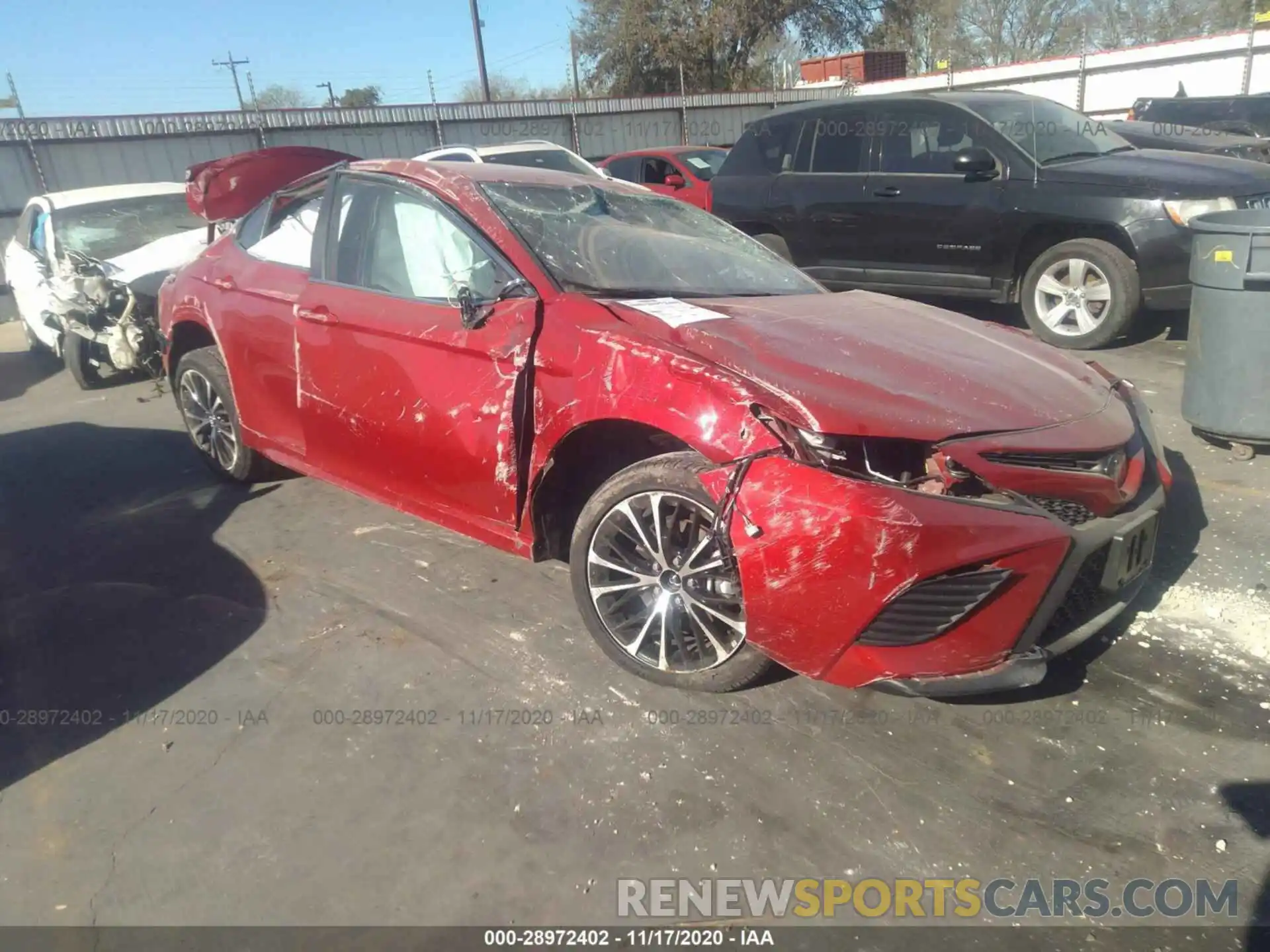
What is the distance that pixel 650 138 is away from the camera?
865 inches

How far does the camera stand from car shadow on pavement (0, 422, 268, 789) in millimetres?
3082

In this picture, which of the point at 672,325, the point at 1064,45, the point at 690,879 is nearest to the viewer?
the point at 690,879

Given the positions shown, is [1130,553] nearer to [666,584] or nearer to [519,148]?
[666,584]

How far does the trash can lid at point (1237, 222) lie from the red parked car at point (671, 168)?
7.77 m

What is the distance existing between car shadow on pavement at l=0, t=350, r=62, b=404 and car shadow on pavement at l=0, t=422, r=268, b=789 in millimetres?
2845

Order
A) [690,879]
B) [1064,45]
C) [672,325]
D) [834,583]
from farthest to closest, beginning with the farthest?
[1064,45], [672,325], [834,583], [690,879]

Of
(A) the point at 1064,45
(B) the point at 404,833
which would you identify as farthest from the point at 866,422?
(A) the point at 1064,45

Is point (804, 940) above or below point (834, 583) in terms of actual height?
below

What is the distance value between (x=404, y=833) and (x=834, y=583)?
1.30m

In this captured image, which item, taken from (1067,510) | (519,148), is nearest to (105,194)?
(519,148)

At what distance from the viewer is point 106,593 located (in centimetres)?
386

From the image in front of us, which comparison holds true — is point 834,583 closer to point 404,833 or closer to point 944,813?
point 944,813

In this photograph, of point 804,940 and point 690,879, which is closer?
point 804,940

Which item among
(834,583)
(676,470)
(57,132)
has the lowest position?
(834,583)
